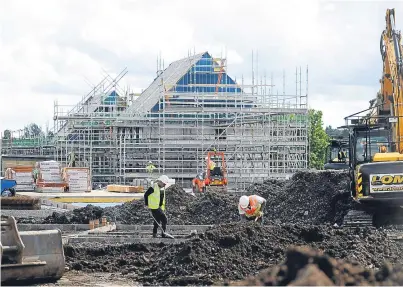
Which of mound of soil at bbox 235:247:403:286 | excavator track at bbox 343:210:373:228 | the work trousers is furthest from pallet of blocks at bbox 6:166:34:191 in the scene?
mound of soil at bbox 235:247:403:286

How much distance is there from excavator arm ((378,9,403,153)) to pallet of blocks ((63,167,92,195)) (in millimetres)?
27289

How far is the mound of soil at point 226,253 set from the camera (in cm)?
1398

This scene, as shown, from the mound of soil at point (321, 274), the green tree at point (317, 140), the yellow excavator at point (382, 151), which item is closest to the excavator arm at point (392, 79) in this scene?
the yellow excavator at point (382, 151)

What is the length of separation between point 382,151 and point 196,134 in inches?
1176

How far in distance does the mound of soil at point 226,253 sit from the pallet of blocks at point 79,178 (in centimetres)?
3160

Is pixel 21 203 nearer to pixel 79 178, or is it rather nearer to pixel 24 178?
pixel 79 178

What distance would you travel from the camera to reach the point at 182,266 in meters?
14.2

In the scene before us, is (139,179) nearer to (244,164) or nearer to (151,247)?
(244,164)

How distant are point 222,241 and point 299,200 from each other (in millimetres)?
11529

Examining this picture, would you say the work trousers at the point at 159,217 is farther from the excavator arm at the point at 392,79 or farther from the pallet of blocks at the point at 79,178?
the pallet of blocks at the point at 79,178

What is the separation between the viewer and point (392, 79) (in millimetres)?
22922

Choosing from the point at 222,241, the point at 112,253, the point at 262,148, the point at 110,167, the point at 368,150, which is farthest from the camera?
the point at 110,167

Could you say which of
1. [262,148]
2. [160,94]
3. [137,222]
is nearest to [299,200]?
[137,222]

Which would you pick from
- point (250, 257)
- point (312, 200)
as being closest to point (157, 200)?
point (250, 257)
